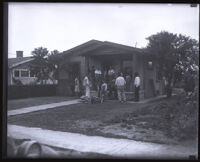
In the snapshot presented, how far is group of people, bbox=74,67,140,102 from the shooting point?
14.7m

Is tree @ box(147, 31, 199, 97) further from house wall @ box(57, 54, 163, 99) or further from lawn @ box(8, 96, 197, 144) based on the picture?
lawn @ box(8, 96, 197, 144)

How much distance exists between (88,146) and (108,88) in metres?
10.5

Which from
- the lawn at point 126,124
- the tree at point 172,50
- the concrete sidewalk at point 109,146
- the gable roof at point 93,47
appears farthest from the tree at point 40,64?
the concrete sidewalk at point 109,146

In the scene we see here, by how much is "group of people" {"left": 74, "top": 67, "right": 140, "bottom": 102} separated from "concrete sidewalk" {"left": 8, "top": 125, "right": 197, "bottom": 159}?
25.6 feet

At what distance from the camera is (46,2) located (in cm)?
421

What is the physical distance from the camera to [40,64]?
2034 centimetres

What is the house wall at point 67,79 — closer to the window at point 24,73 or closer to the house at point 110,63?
the house at point 110,63

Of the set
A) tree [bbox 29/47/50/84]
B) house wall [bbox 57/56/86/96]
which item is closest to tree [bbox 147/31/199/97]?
house wall [bbox 57/56/86/96]

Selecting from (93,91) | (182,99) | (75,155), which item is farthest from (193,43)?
(75,155)

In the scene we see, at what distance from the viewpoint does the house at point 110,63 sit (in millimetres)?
16656

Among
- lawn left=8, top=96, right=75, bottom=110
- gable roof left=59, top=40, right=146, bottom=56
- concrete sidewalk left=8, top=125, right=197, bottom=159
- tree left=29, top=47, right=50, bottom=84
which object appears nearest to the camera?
concrete sidewalk left=8, top=125, right=197, bottom=159

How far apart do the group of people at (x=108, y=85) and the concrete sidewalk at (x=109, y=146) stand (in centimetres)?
781

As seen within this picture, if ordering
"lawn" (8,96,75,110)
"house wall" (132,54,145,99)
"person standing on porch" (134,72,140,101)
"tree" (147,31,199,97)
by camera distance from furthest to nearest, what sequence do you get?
"house wall" (132,54,145,99) < "tree" (147,31,199,97) < "person standing on porch" (134,72,140,101) < "lawn" (8,96,75,110)

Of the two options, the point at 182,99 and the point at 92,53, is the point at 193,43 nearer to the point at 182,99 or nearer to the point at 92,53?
the point at 92,53
